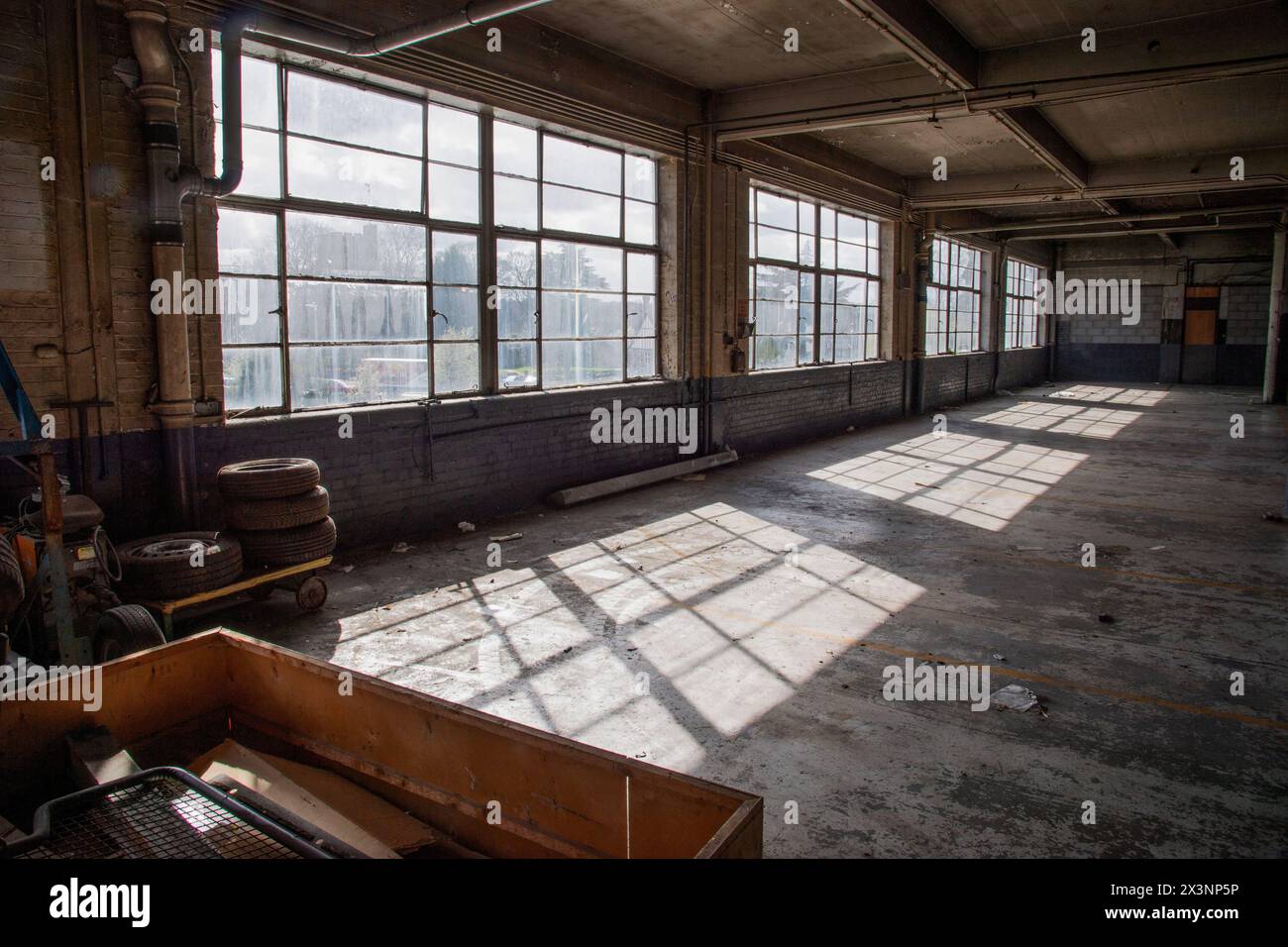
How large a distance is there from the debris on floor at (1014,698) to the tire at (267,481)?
14.5 feet

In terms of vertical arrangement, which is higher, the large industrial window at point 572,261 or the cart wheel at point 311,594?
the large industrial window at point 572,261

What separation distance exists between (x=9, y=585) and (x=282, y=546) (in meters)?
2.10

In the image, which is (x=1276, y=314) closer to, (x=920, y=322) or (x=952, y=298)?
(x=952, y=298)

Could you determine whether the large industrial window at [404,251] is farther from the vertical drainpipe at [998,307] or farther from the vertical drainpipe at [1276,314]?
the vertical drainpipe at [1276,314]

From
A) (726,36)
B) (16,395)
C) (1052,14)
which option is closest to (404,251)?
(726,36)

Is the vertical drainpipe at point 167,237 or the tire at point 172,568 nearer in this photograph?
the tire at point 172,568

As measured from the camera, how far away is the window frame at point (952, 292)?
19.3m

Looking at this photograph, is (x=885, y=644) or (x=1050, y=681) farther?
(x=885, y=644)

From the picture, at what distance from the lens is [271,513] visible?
579 centimetres

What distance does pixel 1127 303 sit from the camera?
28.0 m

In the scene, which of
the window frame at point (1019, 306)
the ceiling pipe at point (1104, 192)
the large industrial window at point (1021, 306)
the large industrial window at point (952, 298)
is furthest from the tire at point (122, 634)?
the large industrial window at point (1021, 306)

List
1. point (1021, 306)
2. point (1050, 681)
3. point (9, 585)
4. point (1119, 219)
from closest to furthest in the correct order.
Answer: point (9, 585) < point (1050, 681) < point (1119, 219) < point (1021, 306)

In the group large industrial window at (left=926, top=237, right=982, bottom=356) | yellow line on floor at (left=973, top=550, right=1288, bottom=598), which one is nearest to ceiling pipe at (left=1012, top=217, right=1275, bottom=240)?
large industrial window at (left=926, top=237, right=982, bottom=356)
